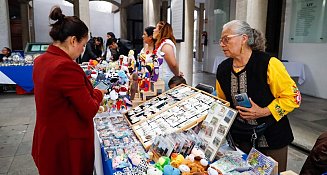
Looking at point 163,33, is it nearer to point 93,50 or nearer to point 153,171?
point 153,171

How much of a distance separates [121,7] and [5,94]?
30.5 feet

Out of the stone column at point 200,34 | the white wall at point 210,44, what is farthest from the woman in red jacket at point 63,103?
the stone column at point 200,34

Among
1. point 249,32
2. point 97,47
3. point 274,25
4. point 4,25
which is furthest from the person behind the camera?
point 4,25

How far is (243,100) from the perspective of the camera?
5.17ft

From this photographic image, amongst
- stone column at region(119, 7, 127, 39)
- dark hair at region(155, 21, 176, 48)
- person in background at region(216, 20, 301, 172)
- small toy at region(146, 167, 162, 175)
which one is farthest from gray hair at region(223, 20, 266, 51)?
stone column at region(119, 7, 127, 39)

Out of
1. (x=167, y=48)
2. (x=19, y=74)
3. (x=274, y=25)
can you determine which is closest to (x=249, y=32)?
(x=167, y=48)

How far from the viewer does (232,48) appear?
157cm

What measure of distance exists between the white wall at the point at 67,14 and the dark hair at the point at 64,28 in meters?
14.7

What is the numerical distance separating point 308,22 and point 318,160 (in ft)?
19.2

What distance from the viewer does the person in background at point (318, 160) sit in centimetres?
134

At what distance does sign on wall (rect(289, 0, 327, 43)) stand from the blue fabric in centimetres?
616

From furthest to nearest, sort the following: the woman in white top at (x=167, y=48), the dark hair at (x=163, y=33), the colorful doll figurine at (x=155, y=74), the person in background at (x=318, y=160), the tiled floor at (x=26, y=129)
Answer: the tiled floor at (x=26, y=129) < the dark hair at (x=163, y=33) < the woman in white top at (x=167, y=48) < the colorful doll figurine at (x=155, y=74) < the person in background at (x=318, y=160)

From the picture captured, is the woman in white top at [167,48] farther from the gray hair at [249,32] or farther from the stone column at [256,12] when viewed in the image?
the stone column at [256,12]

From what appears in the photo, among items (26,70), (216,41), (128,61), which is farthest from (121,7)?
(128,61)
